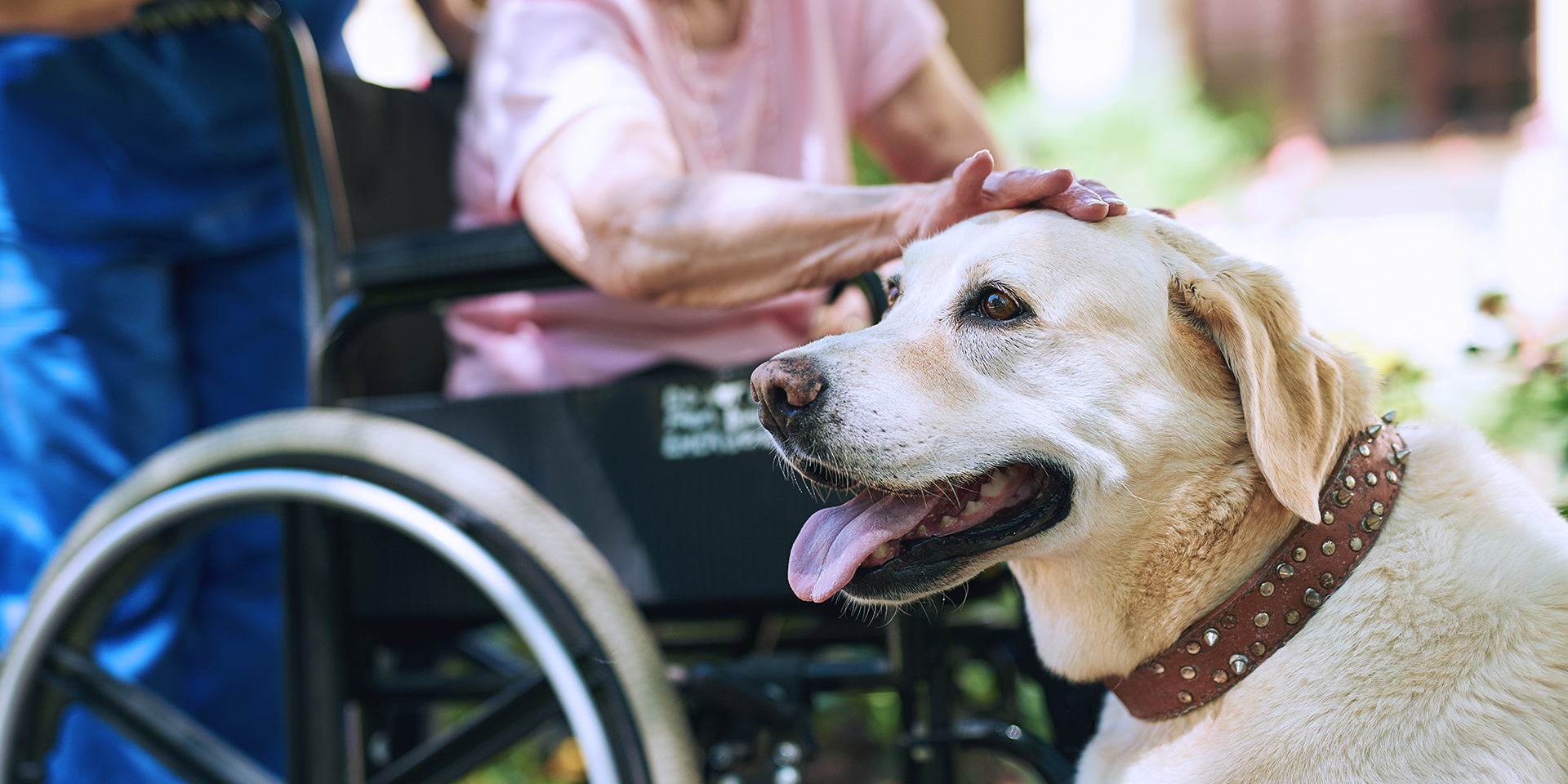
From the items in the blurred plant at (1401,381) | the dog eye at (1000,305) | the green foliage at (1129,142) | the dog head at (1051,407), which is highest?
the dog eye at (1000,305)

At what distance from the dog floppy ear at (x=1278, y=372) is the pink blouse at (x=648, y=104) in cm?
77

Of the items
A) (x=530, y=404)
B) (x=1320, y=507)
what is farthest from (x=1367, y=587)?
(x=530, y=404)

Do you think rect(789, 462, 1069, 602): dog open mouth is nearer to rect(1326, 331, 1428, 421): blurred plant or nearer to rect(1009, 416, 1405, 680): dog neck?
rect(1009, 416, 1405, 680): dog neck

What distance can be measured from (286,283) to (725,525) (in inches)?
54.0

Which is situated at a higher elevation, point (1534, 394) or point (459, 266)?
point (459, 266)

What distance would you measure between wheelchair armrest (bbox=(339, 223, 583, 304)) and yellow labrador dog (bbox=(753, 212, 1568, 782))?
1.56 feet

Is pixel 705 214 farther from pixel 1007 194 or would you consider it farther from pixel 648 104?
pixel 1007 194

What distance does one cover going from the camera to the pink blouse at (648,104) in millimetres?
1683

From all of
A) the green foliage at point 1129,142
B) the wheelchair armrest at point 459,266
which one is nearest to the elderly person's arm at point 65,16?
the wheelchair armrest at point 459,266

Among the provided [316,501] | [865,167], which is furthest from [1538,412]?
[865,167]

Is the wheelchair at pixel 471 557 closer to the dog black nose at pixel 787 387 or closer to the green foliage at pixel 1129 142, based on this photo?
the dog black nose at pixel 787 387

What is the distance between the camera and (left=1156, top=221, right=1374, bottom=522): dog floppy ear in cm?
106

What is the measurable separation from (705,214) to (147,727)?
1.13m

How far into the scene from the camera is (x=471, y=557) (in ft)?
4.33
